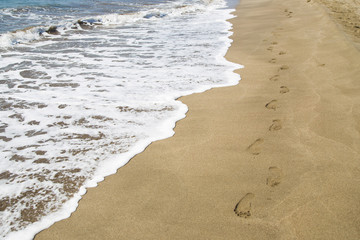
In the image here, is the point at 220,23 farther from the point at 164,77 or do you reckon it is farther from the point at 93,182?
the point at 93,182

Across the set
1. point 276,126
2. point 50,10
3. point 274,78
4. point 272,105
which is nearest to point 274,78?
point 274,78

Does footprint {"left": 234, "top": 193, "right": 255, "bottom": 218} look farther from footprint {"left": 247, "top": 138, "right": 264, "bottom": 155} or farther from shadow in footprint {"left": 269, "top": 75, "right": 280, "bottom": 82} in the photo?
shadow in footprint {"left": 269, "top": 75, "right": 280, "bottom": 82}

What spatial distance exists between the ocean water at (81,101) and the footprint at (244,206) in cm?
118

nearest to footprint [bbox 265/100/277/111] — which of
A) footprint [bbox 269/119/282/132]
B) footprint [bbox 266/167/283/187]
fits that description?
footprint [bbox 269/119/282/132]

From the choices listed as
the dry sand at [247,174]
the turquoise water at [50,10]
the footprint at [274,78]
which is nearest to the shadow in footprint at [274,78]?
the footprint at [274,78]

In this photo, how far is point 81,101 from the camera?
4035mm

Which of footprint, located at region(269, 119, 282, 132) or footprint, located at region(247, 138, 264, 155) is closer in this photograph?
footprint, located at region(247, 138, 264, 155)

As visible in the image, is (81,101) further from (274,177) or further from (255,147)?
(274,177)

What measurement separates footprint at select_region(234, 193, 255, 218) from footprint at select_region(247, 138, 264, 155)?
0.63 meters

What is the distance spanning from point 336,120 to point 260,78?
1.77 m

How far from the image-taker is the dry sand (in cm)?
195

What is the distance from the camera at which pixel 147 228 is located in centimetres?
198

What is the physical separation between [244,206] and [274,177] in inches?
17.8

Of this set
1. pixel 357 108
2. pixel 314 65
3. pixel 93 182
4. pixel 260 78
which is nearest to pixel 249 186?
pixel 93 182
